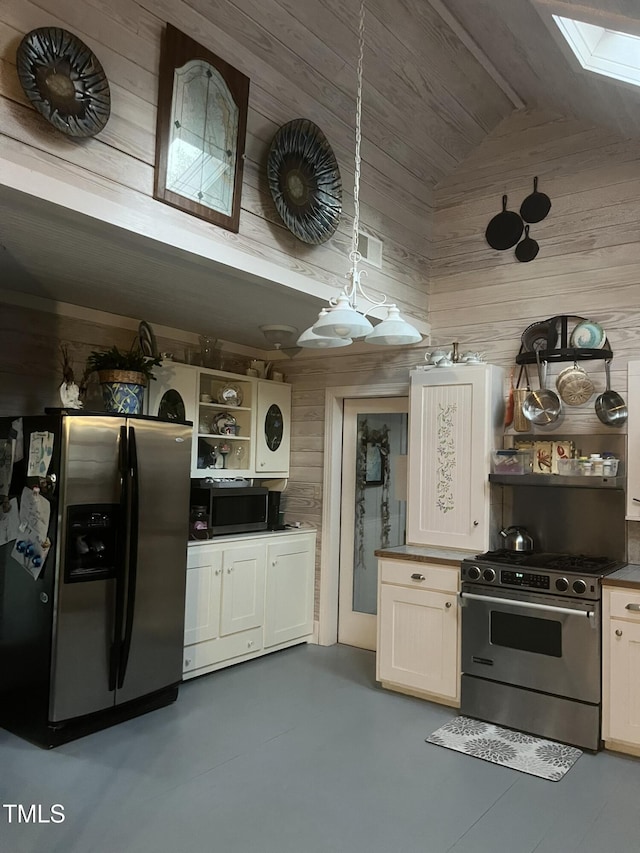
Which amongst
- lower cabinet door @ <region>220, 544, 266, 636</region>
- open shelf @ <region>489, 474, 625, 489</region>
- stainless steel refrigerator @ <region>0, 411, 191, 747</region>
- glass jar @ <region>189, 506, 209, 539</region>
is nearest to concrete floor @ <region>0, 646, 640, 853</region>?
stainless steel refrigerator @ <region>0, 411, 191, 747</region>

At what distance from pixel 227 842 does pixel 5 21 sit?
2880 millimetres

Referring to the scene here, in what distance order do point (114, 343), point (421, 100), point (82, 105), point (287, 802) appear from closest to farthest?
point (82, 105)
point (287, 802)
point (421, 100)
point (114, 343)

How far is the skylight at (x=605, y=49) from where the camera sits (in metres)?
2.75

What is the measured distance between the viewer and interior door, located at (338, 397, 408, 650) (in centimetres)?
477

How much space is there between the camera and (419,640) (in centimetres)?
381

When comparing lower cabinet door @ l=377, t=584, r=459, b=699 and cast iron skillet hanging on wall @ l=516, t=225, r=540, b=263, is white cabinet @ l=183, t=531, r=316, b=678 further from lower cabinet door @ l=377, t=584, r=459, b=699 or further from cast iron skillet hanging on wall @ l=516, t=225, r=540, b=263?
cast iron skillet hanging on wall @ l=516, t=225, r=540, b=263

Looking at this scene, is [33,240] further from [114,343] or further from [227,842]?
[227,842]

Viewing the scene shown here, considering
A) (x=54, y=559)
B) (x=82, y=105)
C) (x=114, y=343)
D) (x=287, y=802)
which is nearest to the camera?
(x=82, y=105)

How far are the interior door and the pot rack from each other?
1006 millimetres

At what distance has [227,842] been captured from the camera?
2.34 meters

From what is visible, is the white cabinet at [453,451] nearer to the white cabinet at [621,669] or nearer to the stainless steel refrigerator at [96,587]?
the white cabinet at [621,669]

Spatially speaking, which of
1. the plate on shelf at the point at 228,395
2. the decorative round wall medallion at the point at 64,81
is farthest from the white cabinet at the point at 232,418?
the decorative round wall medallion at the point at 64,81

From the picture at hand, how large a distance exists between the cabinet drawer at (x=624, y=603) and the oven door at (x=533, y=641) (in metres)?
0.07

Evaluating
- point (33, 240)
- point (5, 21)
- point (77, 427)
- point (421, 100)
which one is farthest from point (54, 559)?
point (421, 100)
